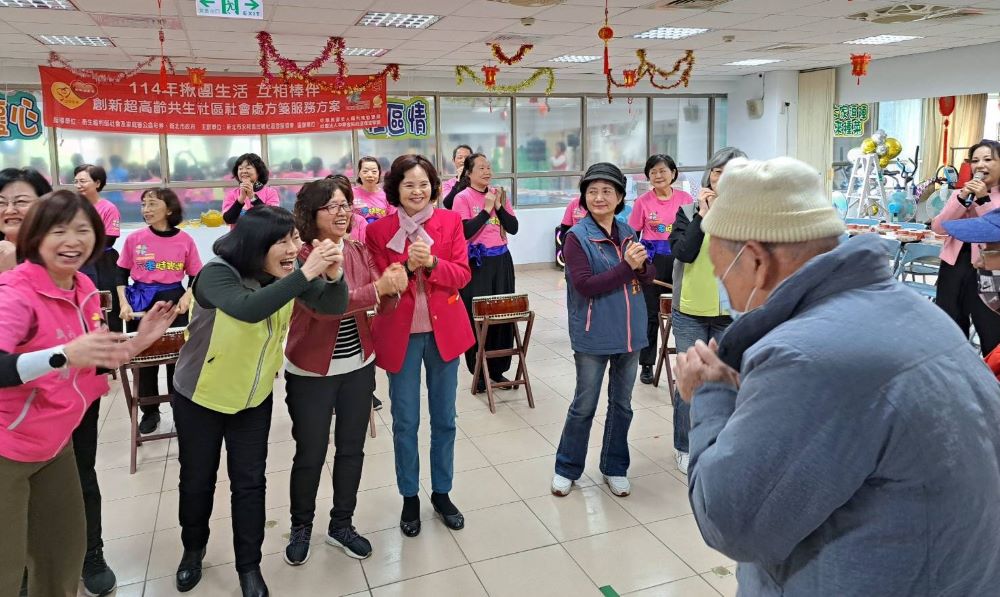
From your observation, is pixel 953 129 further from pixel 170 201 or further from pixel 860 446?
pixel 860 446

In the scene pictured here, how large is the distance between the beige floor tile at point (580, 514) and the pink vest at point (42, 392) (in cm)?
176

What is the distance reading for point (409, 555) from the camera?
2723 mm

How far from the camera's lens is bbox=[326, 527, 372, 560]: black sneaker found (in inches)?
106

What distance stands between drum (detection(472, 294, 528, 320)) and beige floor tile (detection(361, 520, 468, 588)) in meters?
1.58

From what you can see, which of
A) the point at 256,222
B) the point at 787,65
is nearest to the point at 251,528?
the point at 256,222

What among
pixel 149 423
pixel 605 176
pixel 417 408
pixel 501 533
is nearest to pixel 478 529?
pixel 501 533

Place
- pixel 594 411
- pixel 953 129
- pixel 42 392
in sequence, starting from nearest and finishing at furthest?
pixel 42 392 < pixel 594 411 < pixel 953 129

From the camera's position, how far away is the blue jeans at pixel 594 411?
3059 mm

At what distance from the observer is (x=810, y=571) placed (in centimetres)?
103

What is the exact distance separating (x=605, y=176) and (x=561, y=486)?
1341 mm

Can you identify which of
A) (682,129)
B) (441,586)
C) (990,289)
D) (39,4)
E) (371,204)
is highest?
(39,4)

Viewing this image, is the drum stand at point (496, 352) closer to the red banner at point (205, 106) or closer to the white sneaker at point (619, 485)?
the white sneaker at point (619, 485)

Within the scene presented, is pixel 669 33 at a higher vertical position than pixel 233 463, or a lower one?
higher

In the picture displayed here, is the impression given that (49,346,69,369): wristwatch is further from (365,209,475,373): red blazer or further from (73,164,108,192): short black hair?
(73,164,108,192): short black hair
